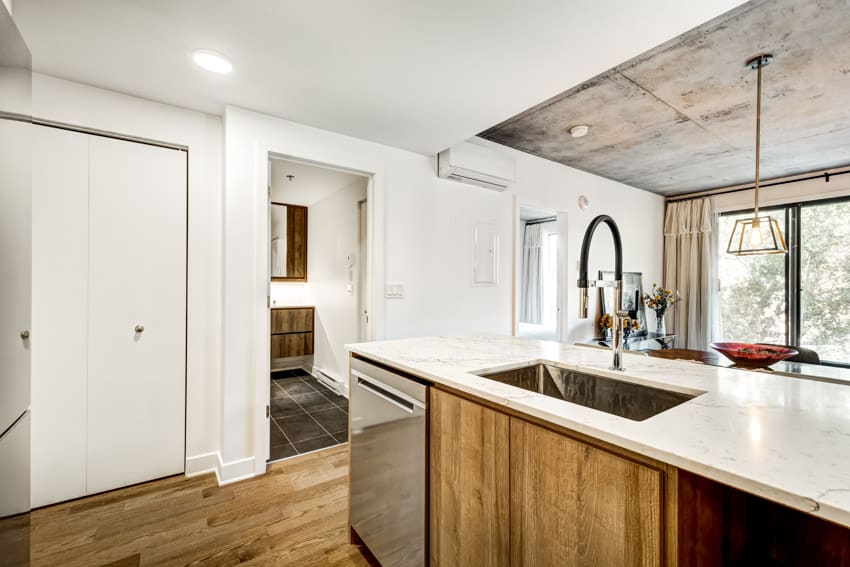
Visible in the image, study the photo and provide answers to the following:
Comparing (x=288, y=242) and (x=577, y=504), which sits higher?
(x=288, y=242)

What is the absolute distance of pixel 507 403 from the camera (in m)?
0.93

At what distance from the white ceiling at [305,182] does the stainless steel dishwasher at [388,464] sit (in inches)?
83.1

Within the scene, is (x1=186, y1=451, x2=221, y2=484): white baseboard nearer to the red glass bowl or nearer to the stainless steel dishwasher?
the stainless steel dishwasher

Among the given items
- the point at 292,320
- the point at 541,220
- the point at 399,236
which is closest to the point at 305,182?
the point at 399,236

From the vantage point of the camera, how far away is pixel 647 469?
68cm

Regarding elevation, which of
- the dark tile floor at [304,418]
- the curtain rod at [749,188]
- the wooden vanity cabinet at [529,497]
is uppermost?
the curtain rod at [749,188]

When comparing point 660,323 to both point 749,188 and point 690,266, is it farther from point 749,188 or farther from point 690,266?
point 749,188

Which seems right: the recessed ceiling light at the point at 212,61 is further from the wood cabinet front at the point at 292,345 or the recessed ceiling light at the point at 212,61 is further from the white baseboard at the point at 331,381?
the wood cabinet front at the point at 292,345

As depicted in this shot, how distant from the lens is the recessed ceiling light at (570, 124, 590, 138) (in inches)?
115

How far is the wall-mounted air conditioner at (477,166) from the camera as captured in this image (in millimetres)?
2936

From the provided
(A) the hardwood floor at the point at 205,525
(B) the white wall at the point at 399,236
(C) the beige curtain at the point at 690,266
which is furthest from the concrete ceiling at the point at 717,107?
(A) the hardwood floor at the point at 205,525

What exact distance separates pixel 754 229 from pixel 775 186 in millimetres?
2962

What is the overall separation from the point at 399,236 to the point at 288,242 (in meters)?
2.55

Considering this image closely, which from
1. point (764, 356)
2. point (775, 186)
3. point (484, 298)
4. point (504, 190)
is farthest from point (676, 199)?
point (764, 356)
